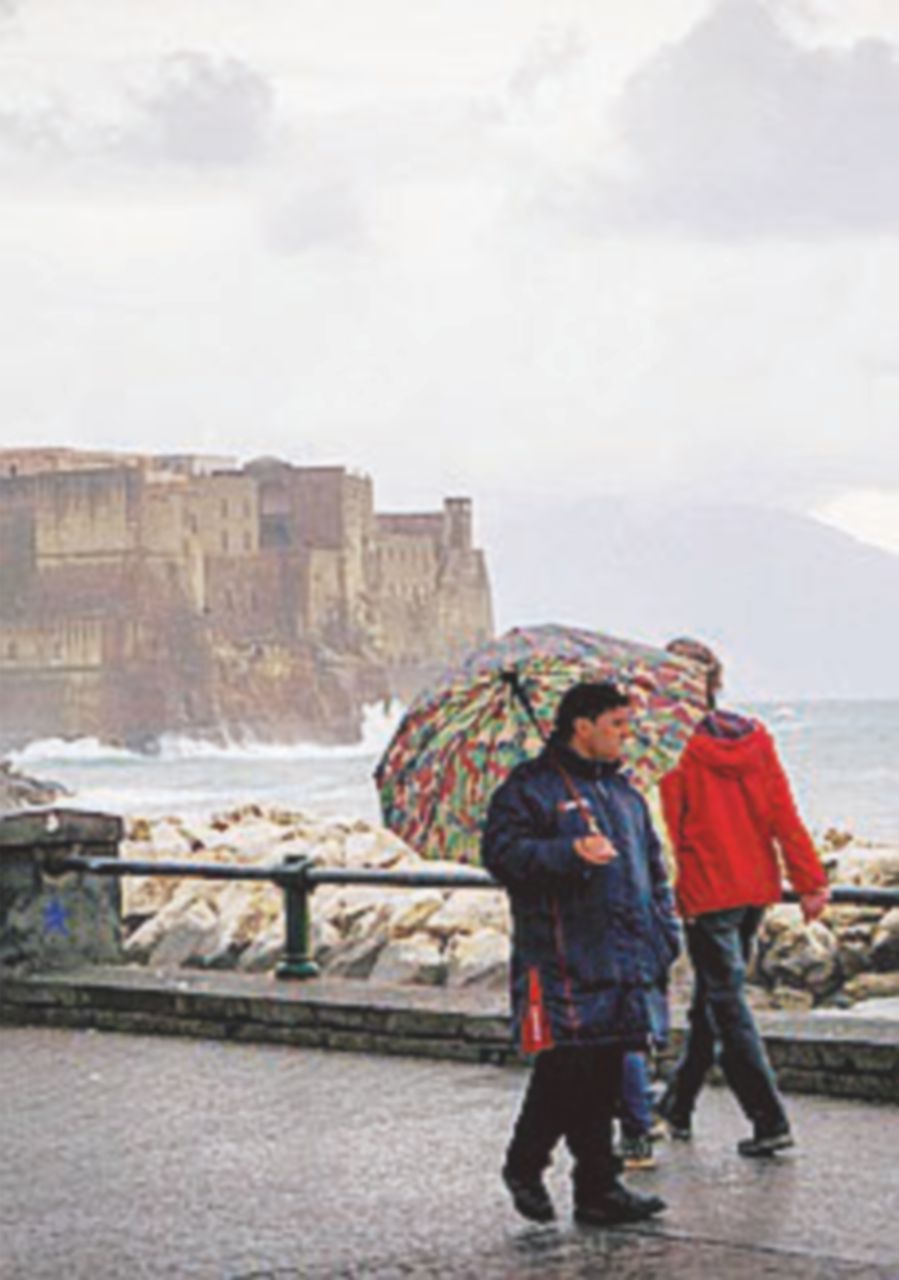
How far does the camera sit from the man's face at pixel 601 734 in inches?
301

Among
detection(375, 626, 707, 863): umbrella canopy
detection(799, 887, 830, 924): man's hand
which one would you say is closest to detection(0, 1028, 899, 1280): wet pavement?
detection(799, 887, 830, 924): man's hand

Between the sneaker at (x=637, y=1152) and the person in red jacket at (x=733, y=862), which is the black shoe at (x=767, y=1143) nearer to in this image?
the person in red jacket at (x=733, y=862)

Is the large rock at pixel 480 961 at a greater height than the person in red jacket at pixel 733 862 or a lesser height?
lesser

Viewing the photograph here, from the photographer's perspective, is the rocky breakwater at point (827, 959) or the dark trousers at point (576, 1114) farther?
the rocky breakwater at point (827, 959)

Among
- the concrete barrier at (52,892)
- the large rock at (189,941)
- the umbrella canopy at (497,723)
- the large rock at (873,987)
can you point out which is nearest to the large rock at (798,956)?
the large rock at (873,987)

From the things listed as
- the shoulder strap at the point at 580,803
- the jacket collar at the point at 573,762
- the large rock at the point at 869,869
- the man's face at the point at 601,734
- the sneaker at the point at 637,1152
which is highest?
the man's face at the point at 601,734

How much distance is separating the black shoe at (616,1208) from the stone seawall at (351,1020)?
2174 mm

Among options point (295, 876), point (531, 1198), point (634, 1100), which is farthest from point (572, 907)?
point (295, 876)

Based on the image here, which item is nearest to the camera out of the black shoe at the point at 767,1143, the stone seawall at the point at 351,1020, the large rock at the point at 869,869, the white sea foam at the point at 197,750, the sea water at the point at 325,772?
the black shoe at the point at 767,1143

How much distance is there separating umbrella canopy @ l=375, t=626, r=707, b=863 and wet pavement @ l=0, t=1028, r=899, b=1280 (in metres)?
1.63

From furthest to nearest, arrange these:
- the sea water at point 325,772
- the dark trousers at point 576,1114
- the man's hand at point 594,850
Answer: the sea water at point 325,772 → the dark trousers at point 576,1114 → the man's hand at point 594,850

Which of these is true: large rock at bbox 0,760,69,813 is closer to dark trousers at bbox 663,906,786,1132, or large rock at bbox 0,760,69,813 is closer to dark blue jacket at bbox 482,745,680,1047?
dark trousers at bbox 663,906,786,1132

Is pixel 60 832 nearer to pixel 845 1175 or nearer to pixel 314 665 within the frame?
pixel 845 1175

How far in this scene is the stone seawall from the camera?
9.82 m
